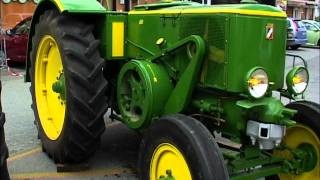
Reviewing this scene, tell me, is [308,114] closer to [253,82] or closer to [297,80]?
[297,80]

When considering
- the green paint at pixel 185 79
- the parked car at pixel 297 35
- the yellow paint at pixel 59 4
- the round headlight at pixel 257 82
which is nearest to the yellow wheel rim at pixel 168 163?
the green paint at pixel 185 79

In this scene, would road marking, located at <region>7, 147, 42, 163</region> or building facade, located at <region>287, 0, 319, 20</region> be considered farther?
building facade, located at <region>287, 0, 319, 20</region>

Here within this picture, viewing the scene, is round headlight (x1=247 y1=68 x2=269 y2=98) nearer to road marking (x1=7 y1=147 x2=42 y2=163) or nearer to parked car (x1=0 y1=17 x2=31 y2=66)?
road marking (x1=7 y1=147 x2=42 y2=163)

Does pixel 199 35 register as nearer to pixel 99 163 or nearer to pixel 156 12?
pixel 156 12

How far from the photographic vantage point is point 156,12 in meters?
4.90

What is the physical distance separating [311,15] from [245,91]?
6757cm

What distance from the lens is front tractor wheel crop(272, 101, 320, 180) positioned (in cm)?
454

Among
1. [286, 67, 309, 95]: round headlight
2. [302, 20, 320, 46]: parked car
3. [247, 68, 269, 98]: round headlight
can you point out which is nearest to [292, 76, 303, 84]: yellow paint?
[286, 67, 309, 95]: round headlight

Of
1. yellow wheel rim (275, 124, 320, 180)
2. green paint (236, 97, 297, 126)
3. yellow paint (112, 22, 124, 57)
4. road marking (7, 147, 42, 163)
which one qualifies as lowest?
road marking (7, 147, 42, 163)

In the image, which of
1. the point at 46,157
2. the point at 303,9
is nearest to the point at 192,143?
the point at 46,157

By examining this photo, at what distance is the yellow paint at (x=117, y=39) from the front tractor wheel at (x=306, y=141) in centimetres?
176

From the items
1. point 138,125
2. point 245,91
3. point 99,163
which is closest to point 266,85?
point 245,91

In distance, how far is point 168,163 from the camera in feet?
12.9

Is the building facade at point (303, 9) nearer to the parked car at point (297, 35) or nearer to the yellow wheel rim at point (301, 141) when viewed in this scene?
the parked car at point (297, 35)
